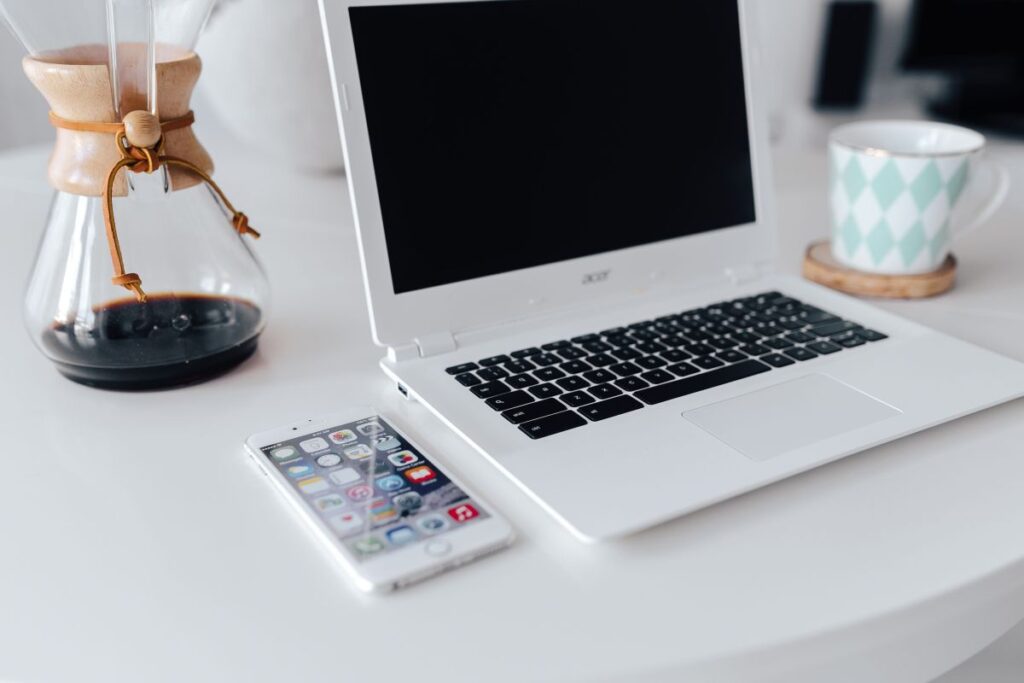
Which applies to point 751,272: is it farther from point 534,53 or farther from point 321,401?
point 321,401

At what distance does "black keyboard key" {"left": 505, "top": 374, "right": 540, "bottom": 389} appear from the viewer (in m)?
0.62

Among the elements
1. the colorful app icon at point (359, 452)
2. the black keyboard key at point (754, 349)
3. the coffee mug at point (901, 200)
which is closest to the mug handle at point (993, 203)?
the coffee mug at point (901, 200)

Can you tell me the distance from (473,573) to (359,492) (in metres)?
0.09

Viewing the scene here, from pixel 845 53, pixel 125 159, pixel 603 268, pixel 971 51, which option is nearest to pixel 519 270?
pixel 603 268

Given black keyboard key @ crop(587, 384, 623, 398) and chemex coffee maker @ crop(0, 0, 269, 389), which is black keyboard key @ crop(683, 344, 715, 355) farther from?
chemex coffee maker @ crop(0, 0, 269, 389)

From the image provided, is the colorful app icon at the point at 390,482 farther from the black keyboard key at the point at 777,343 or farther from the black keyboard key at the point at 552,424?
the black keyboard key at the point at 777,343

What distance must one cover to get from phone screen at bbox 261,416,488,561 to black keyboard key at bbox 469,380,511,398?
0.07 meters

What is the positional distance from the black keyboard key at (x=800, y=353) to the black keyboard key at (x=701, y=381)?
3 centimetres

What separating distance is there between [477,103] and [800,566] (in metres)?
0.41

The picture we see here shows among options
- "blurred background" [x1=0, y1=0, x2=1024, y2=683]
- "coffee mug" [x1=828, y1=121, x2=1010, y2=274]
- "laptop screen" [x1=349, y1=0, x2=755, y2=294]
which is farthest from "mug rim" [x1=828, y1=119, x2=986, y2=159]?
"blurred background" [x1=0, y1=0, x2=1024, y2=683]

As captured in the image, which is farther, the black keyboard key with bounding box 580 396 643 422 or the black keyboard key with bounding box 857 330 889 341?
the black keyboard key with bounding box 857 330 889 341

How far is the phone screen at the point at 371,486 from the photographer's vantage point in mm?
463

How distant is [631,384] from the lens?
2.04 ft

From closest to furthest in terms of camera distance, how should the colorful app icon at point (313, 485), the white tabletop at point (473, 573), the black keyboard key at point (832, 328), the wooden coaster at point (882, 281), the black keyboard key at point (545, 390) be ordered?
the white tabletop at point (473, 573) → the colorful app icon at point (313, 485) → the black keyboard key at point (545, 390) → the black keyboard key at point (832, 328) → the wooden coaster at point (882, 281)
